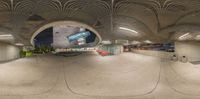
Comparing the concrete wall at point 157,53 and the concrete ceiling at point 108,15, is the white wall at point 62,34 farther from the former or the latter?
the concrete wall at point 157,53

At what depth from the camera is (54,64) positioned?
3.18 ft

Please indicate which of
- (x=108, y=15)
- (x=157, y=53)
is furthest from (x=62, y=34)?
(x=157, y=53)

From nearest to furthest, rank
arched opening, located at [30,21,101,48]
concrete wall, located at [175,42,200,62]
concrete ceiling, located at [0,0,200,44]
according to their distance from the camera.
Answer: concrete ceiling, located at [0,0,200,44] < arched opening, located at [30,21,101,48] < concrete wall, located at [175,42,200,62]

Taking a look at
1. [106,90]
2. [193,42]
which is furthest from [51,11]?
[193,42]

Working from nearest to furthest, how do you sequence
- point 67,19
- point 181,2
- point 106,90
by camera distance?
point 181,2 < point 67,19 < point 106,90

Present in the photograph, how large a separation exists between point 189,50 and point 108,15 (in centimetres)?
65

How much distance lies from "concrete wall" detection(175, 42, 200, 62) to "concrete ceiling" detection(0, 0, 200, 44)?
0.35 feet

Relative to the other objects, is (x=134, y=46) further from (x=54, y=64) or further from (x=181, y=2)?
(x=54, y=64)

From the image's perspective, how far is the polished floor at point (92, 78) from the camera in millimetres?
915

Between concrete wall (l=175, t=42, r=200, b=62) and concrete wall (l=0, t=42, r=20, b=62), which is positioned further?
concrete wall (l=175, t=42, r=200, b=62)

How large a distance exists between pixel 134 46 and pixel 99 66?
0.29 m

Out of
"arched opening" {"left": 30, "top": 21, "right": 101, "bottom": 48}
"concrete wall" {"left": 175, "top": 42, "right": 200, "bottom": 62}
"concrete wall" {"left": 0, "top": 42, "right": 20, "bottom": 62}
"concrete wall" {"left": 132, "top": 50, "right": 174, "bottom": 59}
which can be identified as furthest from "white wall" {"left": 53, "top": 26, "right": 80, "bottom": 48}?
"concrete wall" {"left": 175, "top": 42, "right": 200, "bottom": 62}

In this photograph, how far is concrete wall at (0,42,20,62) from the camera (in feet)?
2.77

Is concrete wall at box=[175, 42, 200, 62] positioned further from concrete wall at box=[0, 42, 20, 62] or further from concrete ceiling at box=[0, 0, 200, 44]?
concrete wall at box=[0, 42, 20, 62]
